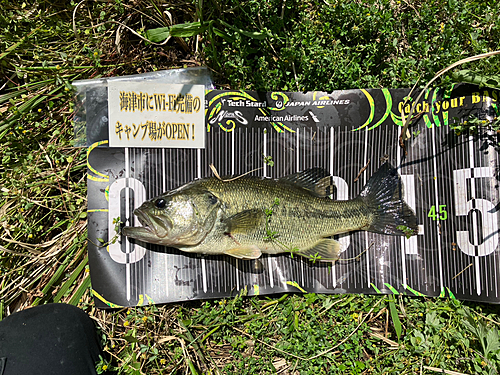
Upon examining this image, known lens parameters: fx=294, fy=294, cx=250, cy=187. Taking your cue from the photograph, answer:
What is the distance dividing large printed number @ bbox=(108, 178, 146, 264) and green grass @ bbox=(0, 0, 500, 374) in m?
0.31

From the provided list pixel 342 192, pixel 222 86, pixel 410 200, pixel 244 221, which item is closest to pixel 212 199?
pixel 244 221

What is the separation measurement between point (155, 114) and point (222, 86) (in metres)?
0.69

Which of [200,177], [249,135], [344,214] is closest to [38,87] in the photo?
[200,177]

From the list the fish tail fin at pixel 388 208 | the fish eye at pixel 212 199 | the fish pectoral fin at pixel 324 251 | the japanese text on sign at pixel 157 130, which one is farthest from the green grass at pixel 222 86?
the fish eye at pixel 212 199

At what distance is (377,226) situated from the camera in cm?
271

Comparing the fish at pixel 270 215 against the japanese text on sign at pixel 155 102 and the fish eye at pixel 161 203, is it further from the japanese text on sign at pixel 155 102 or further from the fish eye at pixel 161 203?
the japanese text on sign at pixel 155 102

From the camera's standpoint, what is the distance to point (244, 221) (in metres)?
2.50

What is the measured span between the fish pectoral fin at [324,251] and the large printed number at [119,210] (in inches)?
60.4

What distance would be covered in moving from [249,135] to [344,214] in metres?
1.14

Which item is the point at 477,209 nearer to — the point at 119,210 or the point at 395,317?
the point at 395,317

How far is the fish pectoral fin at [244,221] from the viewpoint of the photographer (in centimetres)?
249

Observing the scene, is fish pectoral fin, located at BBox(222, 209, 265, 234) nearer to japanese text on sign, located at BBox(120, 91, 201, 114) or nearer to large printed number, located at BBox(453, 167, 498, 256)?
japanese text on sign, located at BBox(120, 91, 201, 114)

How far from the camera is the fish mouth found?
245cm

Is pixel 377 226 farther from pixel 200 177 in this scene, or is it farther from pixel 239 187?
pixel 200 177
